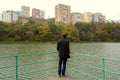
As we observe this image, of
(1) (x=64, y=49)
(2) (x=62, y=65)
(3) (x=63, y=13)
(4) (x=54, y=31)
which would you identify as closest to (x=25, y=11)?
(3) (x=63, y=13)

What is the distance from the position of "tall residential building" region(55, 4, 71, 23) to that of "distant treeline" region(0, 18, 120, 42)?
2717 cm

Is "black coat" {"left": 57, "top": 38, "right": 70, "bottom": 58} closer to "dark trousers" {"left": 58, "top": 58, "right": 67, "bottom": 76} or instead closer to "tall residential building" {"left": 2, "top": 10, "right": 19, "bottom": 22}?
"dark trousers" {"left": 58, "top": 58, "right": 67, "bottom": 76}

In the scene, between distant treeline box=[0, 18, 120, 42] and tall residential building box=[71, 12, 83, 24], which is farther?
tall residential building box=[71, 12, 83, 24]

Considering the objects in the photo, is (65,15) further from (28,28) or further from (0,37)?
(0,37)

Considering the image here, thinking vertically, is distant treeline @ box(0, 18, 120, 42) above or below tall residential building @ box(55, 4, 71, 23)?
below

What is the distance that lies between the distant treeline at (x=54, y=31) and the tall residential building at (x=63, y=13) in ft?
89.1

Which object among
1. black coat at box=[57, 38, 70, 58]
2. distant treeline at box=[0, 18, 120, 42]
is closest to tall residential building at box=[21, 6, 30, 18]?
distant treeline at box=[0, 18, 120, 42]

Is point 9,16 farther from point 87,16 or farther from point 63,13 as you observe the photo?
point 87,16

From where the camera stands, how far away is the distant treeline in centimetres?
5838

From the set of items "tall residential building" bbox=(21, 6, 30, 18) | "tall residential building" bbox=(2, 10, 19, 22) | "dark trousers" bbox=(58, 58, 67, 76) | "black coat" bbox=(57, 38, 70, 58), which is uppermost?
"tall residential building" bbox=(21, 6, 30, 18)

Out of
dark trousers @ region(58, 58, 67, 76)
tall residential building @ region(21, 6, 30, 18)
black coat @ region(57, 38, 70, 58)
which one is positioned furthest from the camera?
tall residential building @ region(21, 6, 30, 18)

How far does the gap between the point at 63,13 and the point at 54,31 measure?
38946mm

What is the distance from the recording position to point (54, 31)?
6550 cm

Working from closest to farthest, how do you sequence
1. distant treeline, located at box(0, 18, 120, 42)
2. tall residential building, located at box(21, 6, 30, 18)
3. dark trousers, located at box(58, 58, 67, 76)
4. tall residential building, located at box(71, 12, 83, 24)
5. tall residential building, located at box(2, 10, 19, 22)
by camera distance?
dark trousers, located at box(58, 58, 67, 76) < distant treeline, located at box(0, 18, 120, 42) < tall residential building, located at box(2, 10, 19, 22) < tall residential building, located at box(71, 12, 83, 24) < tall residential building, located at box(21, 6, 30, 18)
